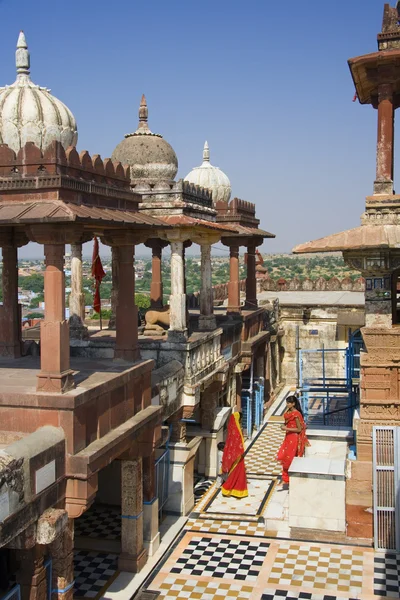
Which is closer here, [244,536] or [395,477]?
[395,477]

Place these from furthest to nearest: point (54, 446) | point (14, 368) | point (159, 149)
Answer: point (159, 149) → point (14, 368) → point (54, 446)

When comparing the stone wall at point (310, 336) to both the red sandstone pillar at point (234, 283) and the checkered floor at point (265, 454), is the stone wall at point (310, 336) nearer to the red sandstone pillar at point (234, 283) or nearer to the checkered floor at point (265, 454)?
the checkered floor at point (265, 454)

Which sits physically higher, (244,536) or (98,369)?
(98,369)

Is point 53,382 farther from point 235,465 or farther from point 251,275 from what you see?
point 251,275

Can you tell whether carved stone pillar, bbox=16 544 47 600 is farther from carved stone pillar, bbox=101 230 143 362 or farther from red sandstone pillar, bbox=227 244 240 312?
red sandstone pillar, bbox=227 244 240 312

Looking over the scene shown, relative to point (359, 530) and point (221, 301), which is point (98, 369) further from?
point (221, 301)

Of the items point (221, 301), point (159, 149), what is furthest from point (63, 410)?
point (221, 301)

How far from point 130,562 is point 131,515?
0.68m

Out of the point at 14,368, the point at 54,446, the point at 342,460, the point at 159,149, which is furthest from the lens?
the point at 159,149

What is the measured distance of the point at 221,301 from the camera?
78.6 ft

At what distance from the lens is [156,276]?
17.8 m

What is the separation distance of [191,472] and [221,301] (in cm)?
1170

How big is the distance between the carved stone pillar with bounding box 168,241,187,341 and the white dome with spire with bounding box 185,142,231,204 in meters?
5.80

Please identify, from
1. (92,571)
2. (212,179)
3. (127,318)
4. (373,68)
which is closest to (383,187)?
(373,68)
